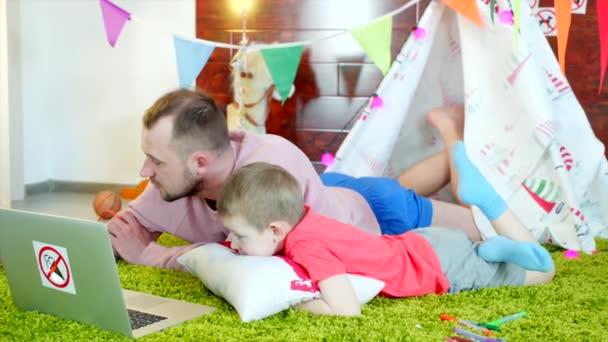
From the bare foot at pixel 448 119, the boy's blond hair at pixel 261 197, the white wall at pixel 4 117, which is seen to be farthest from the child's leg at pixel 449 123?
the white wall at pixel 4 117

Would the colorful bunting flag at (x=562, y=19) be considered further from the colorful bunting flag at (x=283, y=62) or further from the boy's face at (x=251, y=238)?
the colorful bunting flag at (x=283, y=62)

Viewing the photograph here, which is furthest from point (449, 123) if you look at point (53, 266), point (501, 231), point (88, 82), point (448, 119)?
point (88, 82)

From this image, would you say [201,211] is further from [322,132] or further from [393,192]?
[322,132]

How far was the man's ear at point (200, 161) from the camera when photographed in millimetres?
1825

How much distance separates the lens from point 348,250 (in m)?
1.59

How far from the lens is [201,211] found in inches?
79.4

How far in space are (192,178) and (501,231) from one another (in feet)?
2.48

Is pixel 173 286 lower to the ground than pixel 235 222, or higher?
lower

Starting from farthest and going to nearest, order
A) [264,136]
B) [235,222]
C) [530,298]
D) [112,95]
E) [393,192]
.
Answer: [112,95] < [393,192] < [264,136] < [530,298] < [235,222]

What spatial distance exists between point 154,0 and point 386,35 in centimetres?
138

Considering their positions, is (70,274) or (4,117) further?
(4,117)

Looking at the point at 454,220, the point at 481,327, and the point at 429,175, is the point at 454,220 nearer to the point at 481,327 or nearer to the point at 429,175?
the point at 429,175

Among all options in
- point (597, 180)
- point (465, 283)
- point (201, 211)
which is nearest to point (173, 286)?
point (201, 211)

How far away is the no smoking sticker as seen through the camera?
1375 mm
